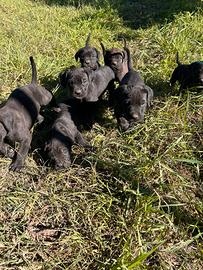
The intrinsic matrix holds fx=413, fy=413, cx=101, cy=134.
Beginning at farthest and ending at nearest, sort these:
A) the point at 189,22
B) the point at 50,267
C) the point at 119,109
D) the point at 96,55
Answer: the point at 189,22 → the point at 96,55 → the point at 119,109 → the point at 50,267

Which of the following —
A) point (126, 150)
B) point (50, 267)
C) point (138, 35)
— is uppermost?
point (138, 35)

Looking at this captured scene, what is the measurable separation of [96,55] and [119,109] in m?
1.87

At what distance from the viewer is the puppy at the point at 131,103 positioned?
5730 millimetres

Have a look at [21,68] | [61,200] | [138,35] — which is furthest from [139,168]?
[138,35]

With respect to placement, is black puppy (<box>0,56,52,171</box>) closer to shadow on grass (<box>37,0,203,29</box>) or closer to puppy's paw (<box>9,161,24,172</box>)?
puppy's paw (<box>9,161,24,172</box>)

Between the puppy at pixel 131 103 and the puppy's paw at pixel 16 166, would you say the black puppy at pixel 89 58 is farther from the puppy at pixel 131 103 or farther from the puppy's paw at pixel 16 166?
the puppy's paw at pixel 16 166

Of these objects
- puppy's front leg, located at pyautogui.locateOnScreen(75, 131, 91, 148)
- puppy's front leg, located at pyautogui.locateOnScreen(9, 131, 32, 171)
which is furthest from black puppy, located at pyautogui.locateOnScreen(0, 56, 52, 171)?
puppy's front leg, located at pyautogui.locateOnScreen(75, 131, 91, 148)

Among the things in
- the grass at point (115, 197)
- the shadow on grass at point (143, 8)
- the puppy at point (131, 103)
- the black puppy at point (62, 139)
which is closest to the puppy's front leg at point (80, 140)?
the black puppy at point (62, 139)

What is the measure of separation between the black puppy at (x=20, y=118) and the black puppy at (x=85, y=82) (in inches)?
19.3

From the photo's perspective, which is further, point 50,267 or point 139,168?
point 139,168

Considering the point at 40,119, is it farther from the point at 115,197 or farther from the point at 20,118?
the point at 115,197

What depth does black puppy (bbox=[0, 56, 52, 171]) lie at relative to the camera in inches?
217

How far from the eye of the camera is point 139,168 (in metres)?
4.91

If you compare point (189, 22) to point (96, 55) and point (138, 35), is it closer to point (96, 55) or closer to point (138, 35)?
point (138, 35)
